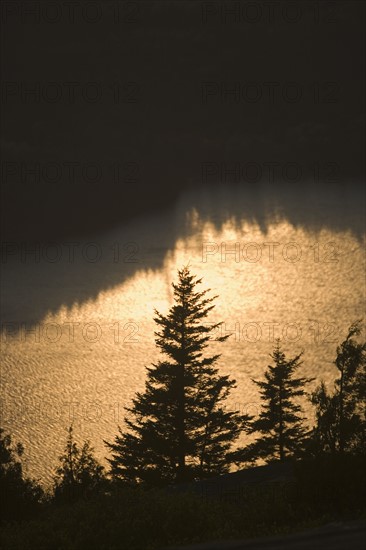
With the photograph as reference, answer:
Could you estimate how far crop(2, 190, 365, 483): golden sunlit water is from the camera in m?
83.8

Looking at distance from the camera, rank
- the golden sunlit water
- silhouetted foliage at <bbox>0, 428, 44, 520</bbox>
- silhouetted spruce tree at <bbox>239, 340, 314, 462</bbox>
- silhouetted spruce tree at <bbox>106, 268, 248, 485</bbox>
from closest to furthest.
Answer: silhouetted foliage at <bbox>0, 428, 44, 520</bbox> < silhouetted spruce tree at <bbox>106, 268, 248, 485</bbox> < silhouetted spruce tree at <bbox>239, 340, 314, 462</bbox> < the golden sunlit water

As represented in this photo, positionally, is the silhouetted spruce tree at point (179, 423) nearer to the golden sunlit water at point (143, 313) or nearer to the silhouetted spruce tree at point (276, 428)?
the silhouetted spruce tree at point (276, 428)

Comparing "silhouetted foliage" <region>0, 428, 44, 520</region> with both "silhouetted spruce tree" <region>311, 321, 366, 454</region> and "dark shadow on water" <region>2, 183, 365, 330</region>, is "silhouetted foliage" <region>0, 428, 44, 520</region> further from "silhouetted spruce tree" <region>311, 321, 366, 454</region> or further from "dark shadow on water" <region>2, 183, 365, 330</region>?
"dark shadow on water" <region>2, 183, 365, 330</region>

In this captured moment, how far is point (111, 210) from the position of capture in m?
192

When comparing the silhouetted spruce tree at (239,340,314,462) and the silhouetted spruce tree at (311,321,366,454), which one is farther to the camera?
the silhouetted spruce tree at (239,340,314,462)

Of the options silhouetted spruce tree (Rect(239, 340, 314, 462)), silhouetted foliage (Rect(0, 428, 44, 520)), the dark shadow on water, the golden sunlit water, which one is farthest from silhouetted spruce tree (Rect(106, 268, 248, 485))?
the dark shadow on water

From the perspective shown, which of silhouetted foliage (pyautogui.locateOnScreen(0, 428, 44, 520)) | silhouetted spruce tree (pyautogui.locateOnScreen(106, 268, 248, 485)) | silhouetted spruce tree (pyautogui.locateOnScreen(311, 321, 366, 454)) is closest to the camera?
silhouetted foliage (pyautogui.locateOnScreen(0, 428, 44, 520))

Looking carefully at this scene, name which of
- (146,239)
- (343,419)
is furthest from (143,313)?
(343,419)

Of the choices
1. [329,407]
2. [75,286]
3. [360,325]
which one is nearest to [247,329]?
[360,325]

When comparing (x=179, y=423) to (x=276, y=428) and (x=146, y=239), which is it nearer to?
(x=276, y=428)

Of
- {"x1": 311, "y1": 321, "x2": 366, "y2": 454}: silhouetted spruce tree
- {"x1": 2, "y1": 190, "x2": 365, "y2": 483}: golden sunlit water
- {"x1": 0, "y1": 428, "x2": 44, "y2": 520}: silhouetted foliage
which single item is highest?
{"x1": 2, "y1": 190, "x2": 365, "y2": 483}: golden sunlit water

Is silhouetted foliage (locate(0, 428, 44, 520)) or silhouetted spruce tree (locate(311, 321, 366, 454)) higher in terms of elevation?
silhouetted spruce tree (locate(311, 321, 366, 454))

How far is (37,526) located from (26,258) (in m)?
121

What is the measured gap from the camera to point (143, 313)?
378 feet
